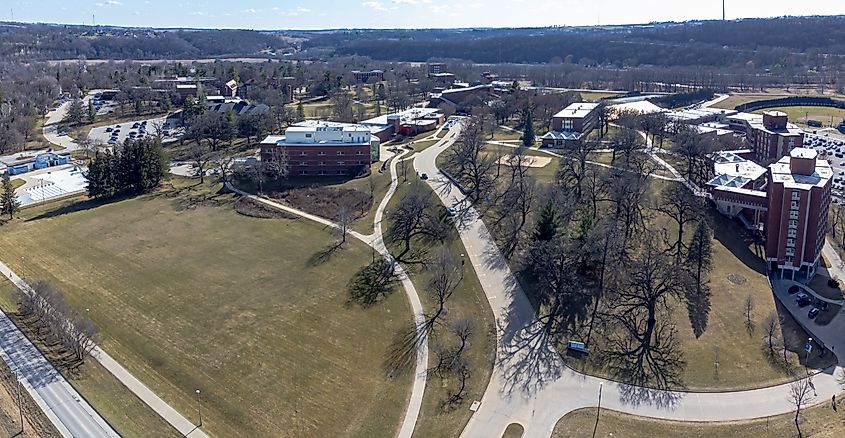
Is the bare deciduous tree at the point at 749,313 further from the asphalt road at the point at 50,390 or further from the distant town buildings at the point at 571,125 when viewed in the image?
the distant town buildings at the point at 571,125

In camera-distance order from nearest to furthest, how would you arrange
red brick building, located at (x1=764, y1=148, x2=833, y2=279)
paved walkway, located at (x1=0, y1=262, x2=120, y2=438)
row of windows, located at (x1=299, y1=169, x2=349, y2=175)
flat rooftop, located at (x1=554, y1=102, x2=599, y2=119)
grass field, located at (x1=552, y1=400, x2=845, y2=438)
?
grass field, located at (x1=552, y1=400, x2=845, y2=438), paved walkway, located at (x1=0, y1=262, x2=120, y2=438), red brick building, located at (x1=764, y1=148, x2=833, y2=279), row of windows, located at (x1=299, y1=169, x2=349, y2=175), flat rooftop, located at (x1=554, y1=102, x2=599, y2=119)

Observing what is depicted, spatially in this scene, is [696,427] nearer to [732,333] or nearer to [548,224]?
[732,333]

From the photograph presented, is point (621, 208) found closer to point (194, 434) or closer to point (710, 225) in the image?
point (710, 225)

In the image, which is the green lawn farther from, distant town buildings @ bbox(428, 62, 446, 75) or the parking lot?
distant town buildings @ bbox(428, 62, 446, 75)

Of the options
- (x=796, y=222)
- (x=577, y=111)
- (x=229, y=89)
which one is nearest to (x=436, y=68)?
(x=229, y=89)

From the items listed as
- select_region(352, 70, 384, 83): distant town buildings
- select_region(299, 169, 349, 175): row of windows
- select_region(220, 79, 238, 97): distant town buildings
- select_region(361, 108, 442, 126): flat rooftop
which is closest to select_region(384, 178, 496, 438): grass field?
select_region(299, 169, 349, 175): row of windows

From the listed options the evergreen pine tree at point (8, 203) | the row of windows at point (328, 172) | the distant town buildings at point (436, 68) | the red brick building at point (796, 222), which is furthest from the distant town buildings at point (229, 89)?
the red brick building at point (796, 222)

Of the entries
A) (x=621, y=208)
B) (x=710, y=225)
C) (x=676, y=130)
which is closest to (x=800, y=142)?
(x=676, y=130)
